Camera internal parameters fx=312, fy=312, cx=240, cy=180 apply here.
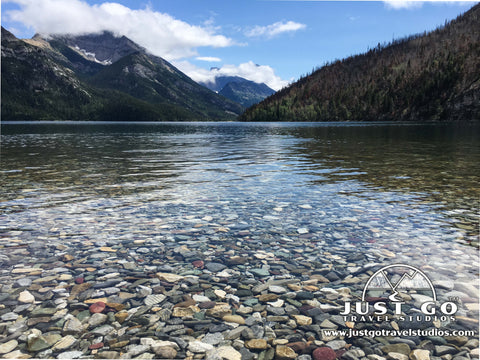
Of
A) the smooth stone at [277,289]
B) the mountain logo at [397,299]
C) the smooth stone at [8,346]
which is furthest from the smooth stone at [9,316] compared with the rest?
the mountain logo at [397,299]

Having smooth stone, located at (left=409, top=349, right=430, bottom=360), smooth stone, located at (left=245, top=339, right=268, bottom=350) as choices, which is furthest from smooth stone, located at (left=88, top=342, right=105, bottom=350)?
smooth stone, located at (left=409, top=349, right=430, bottom=360)

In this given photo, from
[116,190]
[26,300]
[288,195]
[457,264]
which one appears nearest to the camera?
[26,300]

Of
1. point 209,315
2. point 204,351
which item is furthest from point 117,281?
point 204,351

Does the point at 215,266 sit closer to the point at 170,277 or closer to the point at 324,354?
the point at 170,277

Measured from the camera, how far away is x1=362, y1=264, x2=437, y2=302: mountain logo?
22.1ft

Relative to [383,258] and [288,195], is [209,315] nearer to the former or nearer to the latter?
[383,258]

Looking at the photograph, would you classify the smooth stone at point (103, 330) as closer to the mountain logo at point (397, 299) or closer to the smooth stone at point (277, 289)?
the smooth stone at point (277, 289)

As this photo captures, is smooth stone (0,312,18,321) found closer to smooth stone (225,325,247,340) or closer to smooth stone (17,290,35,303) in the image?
smooth stone (17,290,35,303)

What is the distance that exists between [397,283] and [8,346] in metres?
7.76

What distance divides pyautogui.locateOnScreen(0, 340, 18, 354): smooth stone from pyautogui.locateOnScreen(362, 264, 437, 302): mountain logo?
6.47 m

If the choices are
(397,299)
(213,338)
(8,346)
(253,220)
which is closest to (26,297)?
(8,346)

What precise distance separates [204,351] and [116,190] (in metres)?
14.5

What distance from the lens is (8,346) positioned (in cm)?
516

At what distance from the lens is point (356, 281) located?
7.26 metres
